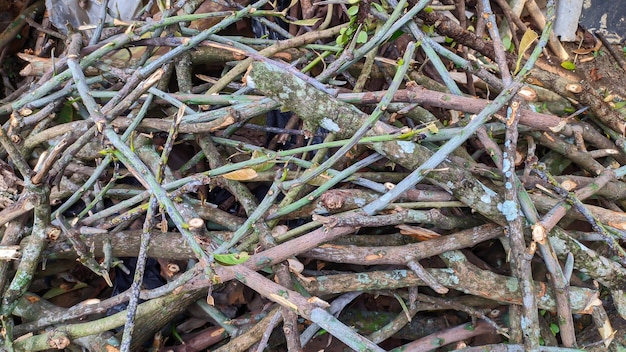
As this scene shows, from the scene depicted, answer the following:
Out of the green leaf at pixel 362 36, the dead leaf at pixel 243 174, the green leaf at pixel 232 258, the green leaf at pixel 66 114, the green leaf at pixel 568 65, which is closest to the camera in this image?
Result: the green leaf at pixel 232 258

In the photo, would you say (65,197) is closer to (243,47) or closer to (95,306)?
(95,306)

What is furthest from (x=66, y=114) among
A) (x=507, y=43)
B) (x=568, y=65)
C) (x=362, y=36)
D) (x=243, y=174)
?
(x=568, y=65)

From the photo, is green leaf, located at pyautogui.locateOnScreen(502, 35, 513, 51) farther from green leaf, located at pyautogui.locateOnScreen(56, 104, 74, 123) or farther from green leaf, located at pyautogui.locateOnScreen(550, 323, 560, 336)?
green leaf, located at pyautogui.locateOnScreen(56, 104, 74, 123)

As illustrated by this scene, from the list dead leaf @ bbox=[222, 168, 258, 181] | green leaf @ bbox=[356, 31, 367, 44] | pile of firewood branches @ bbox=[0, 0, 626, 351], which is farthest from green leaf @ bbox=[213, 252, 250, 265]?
green leaf @ bbox=[356, 31, 367, 44]

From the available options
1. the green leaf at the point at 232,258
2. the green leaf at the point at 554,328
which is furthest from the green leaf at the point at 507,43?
the green leaf at the point at 232,258

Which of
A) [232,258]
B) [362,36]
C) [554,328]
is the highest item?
[362,36]

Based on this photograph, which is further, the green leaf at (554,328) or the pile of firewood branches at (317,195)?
the green leaf at (554,328)

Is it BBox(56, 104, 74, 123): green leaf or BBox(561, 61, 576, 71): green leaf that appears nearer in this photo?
BBox(56, 104, 74, 123): green leaf

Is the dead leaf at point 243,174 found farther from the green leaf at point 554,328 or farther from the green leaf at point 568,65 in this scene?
the green leaf at point 568,65

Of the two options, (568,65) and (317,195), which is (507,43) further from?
(317,195)

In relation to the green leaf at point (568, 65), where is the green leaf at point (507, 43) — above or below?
above

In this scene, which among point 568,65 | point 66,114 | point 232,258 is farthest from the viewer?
point 568,65

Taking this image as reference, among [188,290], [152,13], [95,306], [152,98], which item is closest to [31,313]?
[95,306]
